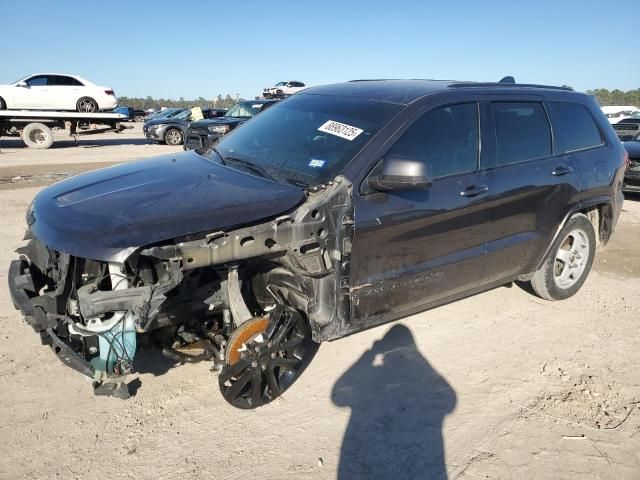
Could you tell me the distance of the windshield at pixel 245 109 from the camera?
1594 centimetres

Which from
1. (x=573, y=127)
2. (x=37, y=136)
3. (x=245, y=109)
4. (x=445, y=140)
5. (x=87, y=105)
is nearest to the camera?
(x=445, y=140)

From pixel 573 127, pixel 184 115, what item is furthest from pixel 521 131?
pixel 184 115

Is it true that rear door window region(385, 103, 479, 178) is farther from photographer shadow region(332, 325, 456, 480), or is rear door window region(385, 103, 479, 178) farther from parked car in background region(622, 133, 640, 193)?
parked car in background region(622, 133, 640, 193)

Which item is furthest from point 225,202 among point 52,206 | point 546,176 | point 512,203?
point 546,176

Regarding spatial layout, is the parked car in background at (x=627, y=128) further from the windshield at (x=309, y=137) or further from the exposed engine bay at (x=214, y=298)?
the exposed engine bay at (x=214, y=298)

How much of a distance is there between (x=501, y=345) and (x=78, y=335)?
9.89 ft

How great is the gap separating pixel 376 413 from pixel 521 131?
8.22 feet

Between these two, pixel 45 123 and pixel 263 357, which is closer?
pixel 263 357

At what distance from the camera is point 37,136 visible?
55.9ft

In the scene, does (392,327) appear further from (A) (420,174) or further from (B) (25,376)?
(B) (25,376)

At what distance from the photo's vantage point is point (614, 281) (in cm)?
518

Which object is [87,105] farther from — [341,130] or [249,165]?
[341,130]

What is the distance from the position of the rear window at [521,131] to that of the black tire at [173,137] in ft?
58.5

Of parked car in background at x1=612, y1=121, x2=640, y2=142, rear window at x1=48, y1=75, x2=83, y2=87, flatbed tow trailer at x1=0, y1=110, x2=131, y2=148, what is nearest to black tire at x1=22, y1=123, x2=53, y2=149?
flatbed tow trailer at x1=0, y1=110, x2=131, y2=148
